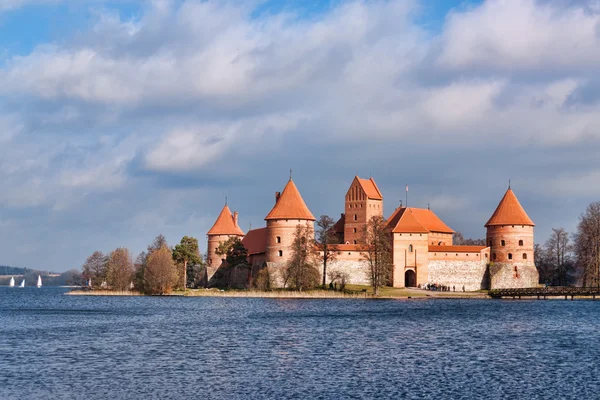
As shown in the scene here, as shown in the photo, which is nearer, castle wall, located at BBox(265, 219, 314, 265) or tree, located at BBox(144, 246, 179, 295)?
tree, located at BBox(144, 246, 179, 295)

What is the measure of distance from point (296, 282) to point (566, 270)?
27189 millimetres

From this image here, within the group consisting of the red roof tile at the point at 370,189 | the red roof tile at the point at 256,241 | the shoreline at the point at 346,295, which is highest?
the red roof tile at the point at 370,189

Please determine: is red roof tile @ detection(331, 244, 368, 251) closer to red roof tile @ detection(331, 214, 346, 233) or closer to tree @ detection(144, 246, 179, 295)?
red roof tile @ detection(331, 214, 346, 233)

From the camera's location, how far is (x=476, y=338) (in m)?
28.2

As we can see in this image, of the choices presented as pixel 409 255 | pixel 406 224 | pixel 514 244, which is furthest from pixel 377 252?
pixel 514 244

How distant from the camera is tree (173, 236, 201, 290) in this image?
211 feet

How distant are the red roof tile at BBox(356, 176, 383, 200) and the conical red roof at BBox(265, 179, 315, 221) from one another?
908 cm

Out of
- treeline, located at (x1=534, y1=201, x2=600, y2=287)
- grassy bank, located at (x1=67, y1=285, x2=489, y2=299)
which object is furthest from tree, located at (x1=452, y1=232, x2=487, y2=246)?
grassy bank, located at (x1=67, y1=285, x2=489, y2=299)

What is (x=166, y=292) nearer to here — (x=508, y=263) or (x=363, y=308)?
(x=363, y=308)

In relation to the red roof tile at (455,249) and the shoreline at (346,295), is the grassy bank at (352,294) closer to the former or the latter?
the shoreline at (346,295)

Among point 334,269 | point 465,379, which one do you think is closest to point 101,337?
point 465,379

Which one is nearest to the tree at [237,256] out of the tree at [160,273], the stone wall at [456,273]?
the tree at [160,273]

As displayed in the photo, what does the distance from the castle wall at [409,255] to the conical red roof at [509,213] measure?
20.7ft

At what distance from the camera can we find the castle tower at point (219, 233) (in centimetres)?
7251
